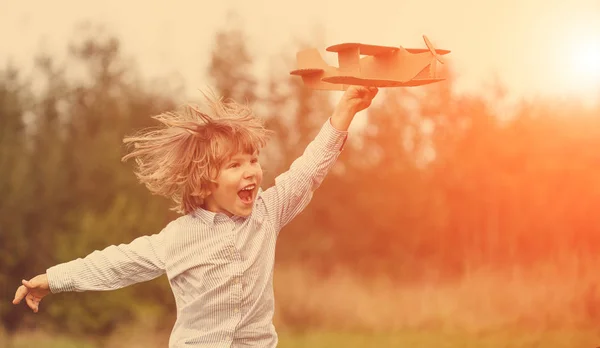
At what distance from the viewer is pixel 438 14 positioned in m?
2.67

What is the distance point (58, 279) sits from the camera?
1563 mm

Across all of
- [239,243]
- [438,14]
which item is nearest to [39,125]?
[239,243]

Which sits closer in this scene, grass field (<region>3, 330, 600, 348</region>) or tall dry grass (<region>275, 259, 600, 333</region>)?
grass field (<region>3, 330, 600, 348</region>)

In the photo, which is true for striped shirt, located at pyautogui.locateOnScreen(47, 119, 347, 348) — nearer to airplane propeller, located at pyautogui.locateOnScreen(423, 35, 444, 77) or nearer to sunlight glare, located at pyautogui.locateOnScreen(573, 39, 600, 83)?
airplane propeller, located at pyautogui.locateOnScreen(423, 35, 444, 77)

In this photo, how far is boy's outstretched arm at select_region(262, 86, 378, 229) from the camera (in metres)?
1.60

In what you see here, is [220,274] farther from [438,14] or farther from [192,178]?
[438,14]

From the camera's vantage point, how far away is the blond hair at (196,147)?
1567mm

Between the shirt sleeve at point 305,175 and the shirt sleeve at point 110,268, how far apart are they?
0.73 ft

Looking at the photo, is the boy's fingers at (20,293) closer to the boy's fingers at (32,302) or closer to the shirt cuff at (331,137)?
the boy's fingers at (32,302)

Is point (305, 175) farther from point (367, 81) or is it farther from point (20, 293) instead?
point (20, 293)

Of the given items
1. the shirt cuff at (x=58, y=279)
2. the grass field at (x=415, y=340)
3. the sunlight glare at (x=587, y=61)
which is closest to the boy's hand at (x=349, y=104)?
the shirt cuff at (x=58, y=279)

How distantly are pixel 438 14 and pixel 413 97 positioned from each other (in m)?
0.26

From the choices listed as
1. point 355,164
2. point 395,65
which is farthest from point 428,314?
point 395,65

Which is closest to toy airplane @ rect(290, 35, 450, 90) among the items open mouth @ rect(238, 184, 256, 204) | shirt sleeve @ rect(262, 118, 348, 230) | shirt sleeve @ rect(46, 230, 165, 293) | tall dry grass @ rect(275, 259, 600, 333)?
shirt sleeve @ rect(262, 118, 348, 230)
